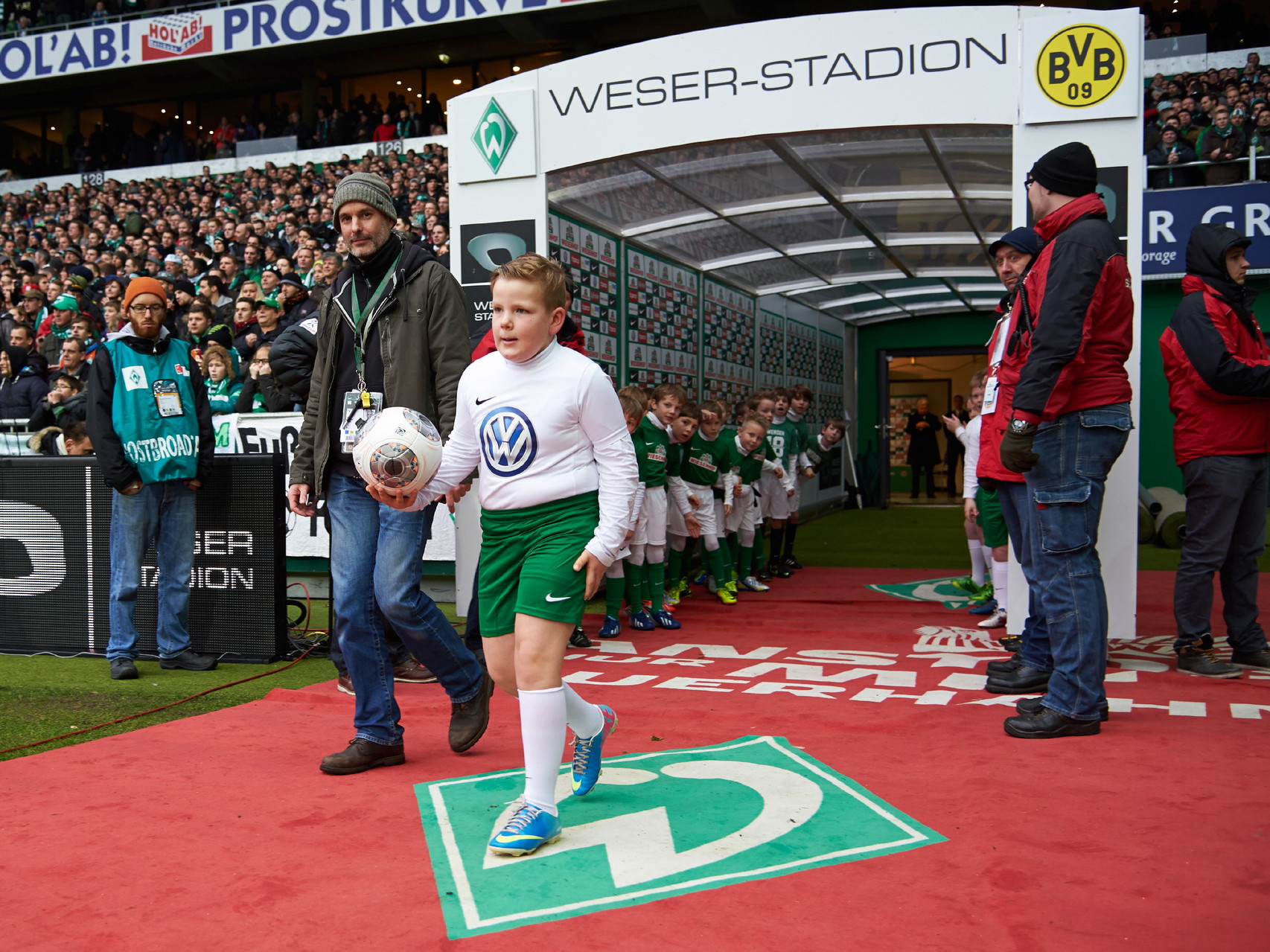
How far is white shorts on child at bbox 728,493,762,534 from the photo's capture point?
905 centimetres

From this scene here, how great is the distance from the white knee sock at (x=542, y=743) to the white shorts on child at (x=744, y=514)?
19.9ft

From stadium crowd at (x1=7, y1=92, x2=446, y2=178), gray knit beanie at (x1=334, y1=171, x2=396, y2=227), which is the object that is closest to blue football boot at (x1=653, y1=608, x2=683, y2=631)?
gray knit beanie at (x1=334, y1=171, x2=396, y2=227)

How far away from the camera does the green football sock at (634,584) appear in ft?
23.6

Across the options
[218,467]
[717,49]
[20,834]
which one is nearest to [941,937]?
[20,834]

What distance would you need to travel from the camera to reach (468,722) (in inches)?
156

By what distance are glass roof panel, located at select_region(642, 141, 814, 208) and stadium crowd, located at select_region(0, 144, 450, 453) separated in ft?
6.51

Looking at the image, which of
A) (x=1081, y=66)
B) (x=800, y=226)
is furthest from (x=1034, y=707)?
(x=800, y=226)

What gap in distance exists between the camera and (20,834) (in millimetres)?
3176

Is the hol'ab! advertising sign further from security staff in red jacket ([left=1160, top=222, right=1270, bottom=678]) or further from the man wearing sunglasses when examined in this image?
security staff in red jacket ([left=1160, top=222, right=1270, bottom=678])

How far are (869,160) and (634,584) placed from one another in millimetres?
3679

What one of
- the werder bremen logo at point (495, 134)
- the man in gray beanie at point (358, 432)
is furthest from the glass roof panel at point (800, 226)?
the man in gray beanie at point (358, 432)

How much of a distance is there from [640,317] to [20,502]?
17.3 ft

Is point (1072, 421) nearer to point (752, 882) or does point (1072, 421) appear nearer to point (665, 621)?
point (752, 882)

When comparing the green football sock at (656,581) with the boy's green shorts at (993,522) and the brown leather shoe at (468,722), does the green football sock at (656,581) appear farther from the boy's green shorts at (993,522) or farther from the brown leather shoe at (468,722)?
the brown leather shoe at (468,722)
